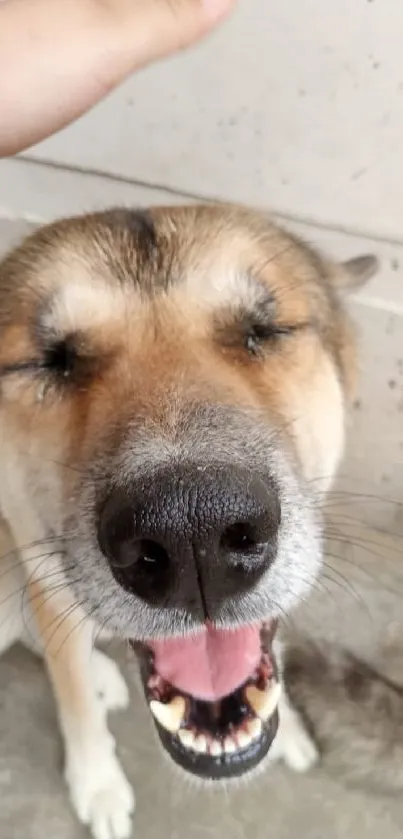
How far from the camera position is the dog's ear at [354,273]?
66.6 inches

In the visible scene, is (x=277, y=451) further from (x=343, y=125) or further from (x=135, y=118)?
(x=135, y=118)

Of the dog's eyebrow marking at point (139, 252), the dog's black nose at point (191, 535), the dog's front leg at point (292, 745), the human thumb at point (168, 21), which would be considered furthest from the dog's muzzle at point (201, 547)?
the human thumb at point (168, 21)

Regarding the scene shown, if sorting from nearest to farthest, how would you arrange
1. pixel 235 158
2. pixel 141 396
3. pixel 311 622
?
1. pixel 141 396
2. pixel 235 158
3. pixel 311 622

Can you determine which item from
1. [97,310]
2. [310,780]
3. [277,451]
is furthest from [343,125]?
[310,780]

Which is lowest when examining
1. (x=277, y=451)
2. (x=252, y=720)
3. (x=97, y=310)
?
(x=252, y=720)

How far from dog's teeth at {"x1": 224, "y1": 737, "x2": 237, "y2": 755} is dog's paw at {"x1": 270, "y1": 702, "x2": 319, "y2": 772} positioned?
23.3 inches

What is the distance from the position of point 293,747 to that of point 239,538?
3.43ft

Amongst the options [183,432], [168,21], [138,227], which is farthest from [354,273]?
[183,432]

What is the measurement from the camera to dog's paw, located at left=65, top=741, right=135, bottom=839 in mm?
1818

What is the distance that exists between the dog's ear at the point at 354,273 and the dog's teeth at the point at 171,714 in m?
0.81

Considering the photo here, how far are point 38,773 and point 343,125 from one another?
151 cm

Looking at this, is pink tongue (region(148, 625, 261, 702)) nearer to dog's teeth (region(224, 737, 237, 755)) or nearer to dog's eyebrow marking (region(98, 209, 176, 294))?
dog's teeth (region(224, 737, 237, 755))

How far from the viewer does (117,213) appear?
1489mm

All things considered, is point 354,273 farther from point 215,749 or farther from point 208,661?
point 215,749
